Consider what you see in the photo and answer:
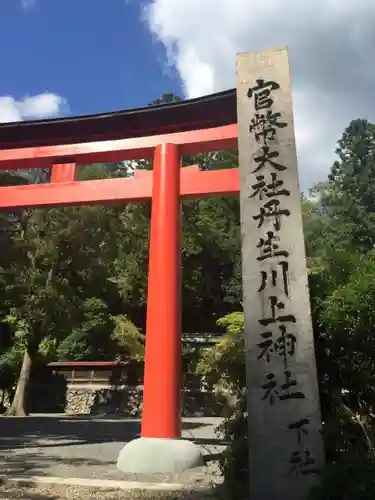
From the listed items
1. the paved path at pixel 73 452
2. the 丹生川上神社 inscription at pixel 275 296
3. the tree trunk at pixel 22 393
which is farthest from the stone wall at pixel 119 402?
the 丹生川上神社 inscription at pixel 275 296

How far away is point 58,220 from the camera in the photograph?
594 inches

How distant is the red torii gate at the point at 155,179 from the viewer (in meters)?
5.85

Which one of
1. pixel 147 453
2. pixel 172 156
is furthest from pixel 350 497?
pixel 172 156

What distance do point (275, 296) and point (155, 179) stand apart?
3.41 meters

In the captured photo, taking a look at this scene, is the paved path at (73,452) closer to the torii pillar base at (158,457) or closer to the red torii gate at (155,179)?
the torii pillar base at (158,457)

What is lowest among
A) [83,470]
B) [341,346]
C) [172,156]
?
[83,470]

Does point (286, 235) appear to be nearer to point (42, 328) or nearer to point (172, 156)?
point (172, 156)

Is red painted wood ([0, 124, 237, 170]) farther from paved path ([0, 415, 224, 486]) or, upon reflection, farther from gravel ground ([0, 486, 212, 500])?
gravel ground ([0, 486, 212, 500])

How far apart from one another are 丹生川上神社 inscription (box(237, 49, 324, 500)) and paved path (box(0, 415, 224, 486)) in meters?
1.63

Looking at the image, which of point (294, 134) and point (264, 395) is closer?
point (264, 395)

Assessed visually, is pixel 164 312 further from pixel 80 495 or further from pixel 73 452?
pixel 73 452

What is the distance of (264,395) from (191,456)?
244 centimetres

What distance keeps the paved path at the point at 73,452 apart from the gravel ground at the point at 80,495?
500 mm

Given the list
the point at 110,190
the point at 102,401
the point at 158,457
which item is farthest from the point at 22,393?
the point at 158,457
